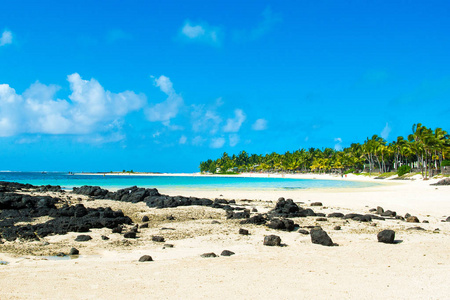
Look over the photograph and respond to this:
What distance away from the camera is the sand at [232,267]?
7500mm

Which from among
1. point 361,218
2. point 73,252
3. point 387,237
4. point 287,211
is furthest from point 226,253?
point 361,218

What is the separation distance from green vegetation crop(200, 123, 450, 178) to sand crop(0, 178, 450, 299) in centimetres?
7132

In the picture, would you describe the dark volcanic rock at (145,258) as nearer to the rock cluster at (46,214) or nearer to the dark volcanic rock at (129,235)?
the dark volcanic rock at (129,235)

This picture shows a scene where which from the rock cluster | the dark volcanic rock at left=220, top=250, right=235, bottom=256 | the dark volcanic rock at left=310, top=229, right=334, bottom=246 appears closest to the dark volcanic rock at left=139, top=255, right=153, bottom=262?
the dark volcanic rock at left=220, top=250, right=235, bottom=256

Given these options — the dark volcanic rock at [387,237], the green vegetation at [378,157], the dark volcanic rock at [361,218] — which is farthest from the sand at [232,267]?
the green vegetation at [378,157]

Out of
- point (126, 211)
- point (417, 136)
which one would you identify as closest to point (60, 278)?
point (126, 211)

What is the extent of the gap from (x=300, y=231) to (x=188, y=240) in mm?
4843

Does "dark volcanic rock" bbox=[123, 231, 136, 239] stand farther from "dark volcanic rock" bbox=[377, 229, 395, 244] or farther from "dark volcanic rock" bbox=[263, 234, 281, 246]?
"dark volcanic rock" bbox=[377, 229, 395, 244]

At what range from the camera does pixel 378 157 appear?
406ft

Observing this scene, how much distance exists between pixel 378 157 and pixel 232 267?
416 feet

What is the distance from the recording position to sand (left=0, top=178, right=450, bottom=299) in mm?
7500

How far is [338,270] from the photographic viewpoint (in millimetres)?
9227

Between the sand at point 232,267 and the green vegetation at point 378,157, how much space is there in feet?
234

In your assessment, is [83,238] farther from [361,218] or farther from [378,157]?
[378,157]
